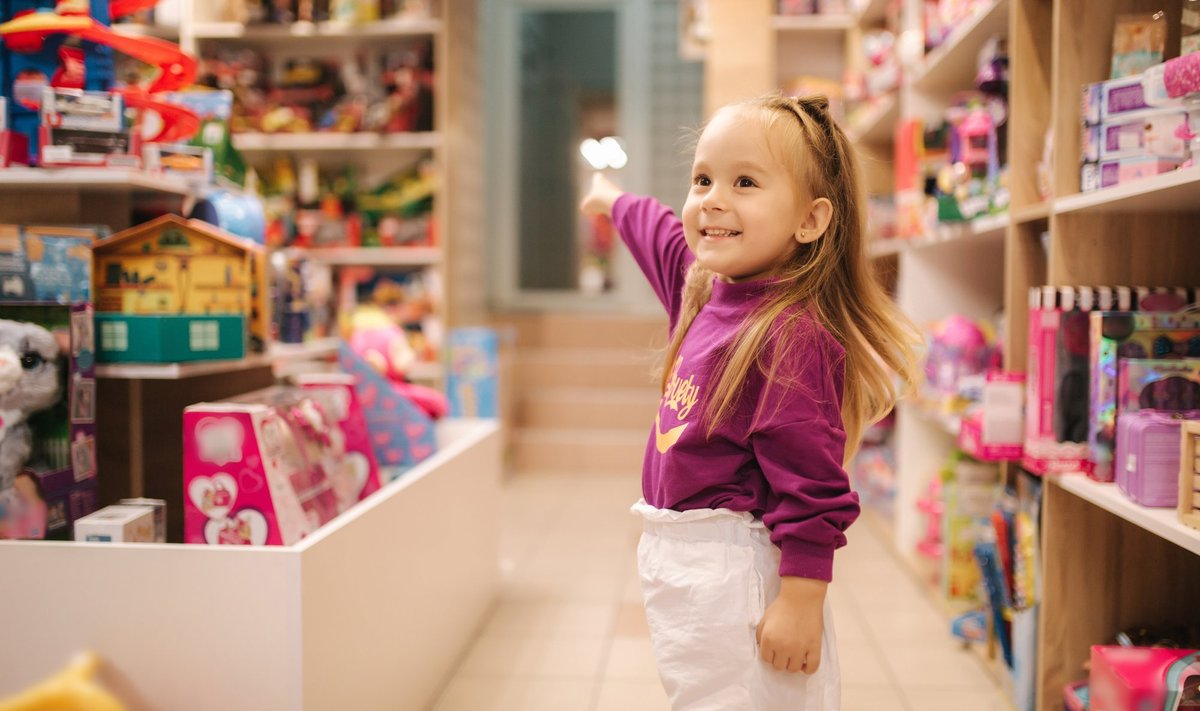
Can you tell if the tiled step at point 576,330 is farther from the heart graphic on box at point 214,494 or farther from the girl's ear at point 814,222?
the girl's ear at point 814,222

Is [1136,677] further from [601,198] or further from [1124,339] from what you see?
[601,198]

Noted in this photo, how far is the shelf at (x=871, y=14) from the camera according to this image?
360 centimetres

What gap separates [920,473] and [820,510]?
2.03m

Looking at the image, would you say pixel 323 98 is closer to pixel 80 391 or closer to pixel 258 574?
pixel 80 391

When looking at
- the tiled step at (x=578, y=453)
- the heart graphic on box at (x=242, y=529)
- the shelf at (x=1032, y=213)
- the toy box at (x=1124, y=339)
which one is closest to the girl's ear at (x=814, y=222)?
the toy box at (x=1124, y=339)

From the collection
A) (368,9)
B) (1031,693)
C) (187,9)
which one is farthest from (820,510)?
(187,9)

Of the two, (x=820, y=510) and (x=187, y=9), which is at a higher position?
(x=187, y=9)

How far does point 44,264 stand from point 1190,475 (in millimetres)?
1864

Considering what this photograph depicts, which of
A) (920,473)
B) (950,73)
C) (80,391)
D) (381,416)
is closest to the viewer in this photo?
(80,391)

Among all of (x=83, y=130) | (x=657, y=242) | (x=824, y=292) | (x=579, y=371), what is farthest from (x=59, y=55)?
(x=579, y=371)

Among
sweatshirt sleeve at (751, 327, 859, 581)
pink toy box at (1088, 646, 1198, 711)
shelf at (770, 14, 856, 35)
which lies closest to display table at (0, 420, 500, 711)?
sweatshirt sleeve at (751, 327, 859, 581)

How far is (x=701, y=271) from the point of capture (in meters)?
1.38

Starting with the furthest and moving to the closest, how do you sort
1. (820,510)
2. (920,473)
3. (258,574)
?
(920,473)
(258,574)
(820,510)

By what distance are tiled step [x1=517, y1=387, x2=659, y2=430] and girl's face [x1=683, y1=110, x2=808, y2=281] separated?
3753mm
